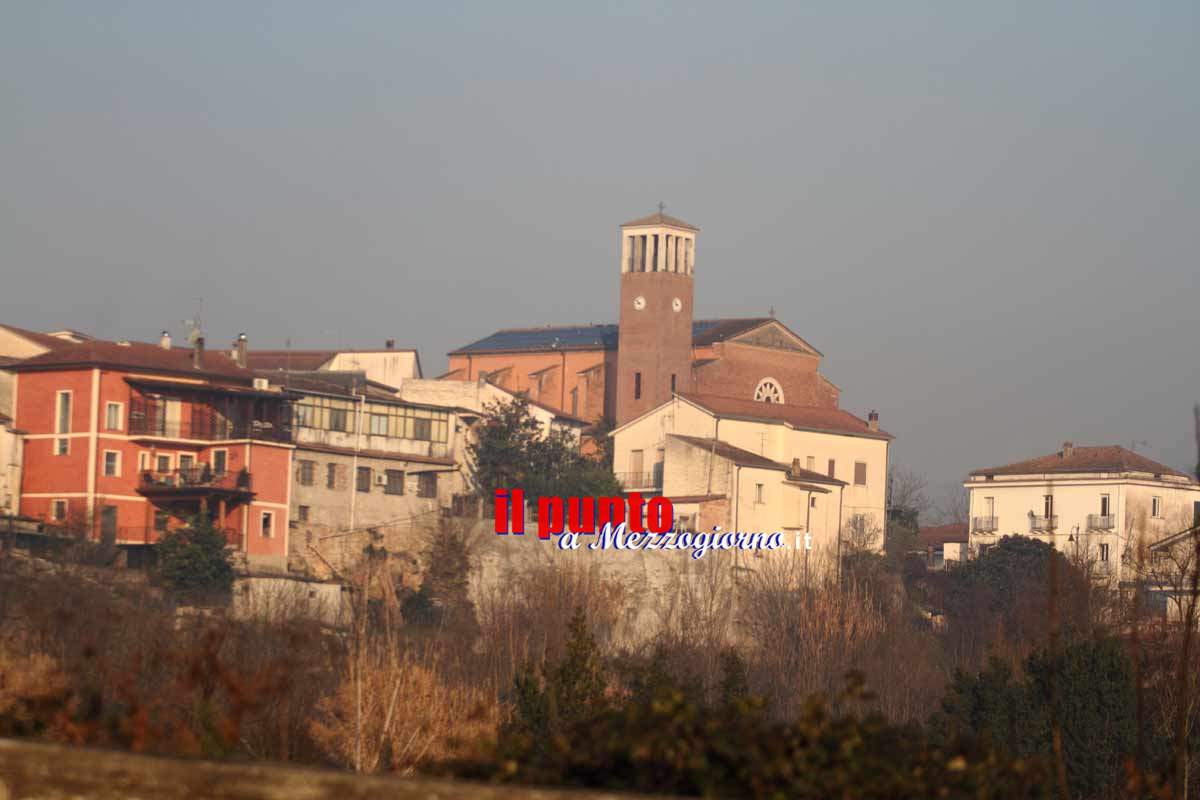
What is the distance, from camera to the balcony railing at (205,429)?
49.8 metres

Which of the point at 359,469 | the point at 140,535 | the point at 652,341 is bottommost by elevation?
the point at 140,535

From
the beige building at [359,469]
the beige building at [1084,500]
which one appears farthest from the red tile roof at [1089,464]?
the beige building at [359,469]

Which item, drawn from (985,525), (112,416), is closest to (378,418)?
(112,416)

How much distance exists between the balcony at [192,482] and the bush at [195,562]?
7.13 ft

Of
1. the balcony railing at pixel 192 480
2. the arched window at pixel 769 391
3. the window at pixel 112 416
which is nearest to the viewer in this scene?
the window at pixel 112 416

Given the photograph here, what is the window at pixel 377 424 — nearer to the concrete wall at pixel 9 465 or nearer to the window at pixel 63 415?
the window at pixel 63 415

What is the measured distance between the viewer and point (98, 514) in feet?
157

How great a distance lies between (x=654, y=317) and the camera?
227ft

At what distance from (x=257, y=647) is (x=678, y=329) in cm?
3983

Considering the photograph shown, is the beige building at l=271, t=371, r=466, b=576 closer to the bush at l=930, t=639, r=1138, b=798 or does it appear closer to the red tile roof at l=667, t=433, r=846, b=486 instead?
the red tile roof at l=667, t=433, r=846, b=486

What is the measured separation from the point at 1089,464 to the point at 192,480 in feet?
110

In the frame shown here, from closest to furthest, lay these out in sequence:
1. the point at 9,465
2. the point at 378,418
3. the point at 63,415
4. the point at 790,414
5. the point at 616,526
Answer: the point at 9,465 → the point at 63,415 → the point at 616,526 → the point at 378,418 → the point at 790,414

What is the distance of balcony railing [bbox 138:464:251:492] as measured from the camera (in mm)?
49094

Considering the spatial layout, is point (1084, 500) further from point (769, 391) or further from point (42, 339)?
point (42, 339)
